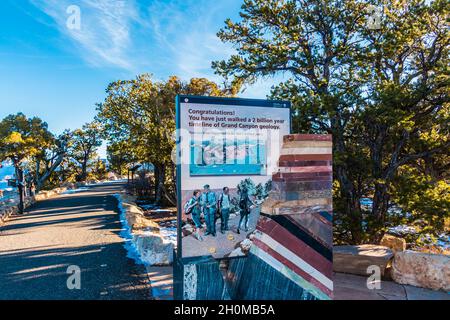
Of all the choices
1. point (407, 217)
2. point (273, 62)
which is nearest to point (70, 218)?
point (273, 62)

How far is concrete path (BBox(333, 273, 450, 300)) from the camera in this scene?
12.2ft

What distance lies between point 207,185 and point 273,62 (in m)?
4.33

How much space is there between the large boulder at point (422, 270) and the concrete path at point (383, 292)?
9 cm

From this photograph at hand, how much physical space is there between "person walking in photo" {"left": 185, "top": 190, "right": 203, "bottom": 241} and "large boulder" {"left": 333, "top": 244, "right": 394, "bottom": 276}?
2.60m

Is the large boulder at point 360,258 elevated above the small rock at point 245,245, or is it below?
below

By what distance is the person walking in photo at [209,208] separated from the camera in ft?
10.0

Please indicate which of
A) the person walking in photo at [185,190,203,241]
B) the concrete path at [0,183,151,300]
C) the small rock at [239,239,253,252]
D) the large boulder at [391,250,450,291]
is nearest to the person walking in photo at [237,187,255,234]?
the small rock at [239,239,253,252]

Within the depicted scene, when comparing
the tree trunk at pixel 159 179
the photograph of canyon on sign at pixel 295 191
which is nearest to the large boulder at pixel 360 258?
the photograph of canyon on sign at pixel 295 191

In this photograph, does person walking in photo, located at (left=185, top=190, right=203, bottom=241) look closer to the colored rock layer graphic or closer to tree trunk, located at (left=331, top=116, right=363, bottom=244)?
the colored rock layer graphic

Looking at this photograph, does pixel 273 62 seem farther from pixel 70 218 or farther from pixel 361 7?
pixel 70 218

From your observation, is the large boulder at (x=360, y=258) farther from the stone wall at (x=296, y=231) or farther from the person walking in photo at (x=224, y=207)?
the person walking in photo at (x=224, y=207)

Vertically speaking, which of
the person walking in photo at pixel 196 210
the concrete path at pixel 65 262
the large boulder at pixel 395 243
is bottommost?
the concrete path at pixel 65 262

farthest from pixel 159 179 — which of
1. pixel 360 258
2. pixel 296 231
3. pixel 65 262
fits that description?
pixel 296 231

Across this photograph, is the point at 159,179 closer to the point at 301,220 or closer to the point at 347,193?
the point at 347,193
